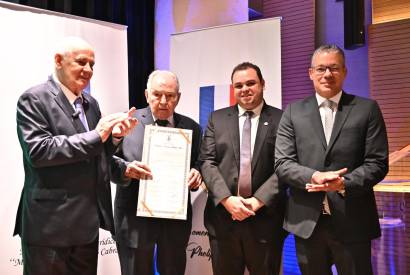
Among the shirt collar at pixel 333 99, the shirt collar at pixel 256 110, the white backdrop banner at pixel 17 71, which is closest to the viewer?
the shirt collar at pixel 333 99

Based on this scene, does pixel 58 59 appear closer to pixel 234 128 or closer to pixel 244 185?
pixel 234 128

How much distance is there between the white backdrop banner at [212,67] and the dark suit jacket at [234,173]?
966 mm

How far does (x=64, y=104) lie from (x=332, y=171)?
157 cm

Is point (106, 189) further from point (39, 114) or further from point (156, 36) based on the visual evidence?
point (156, 36)

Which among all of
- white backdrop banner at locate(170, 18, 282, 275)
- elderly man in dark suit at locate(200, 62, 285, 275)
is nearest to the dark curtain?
white backdrop banner at locate(170, 18, 282, 275)

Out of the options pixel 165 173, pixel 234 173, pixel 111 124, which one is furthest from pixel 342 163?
pixel 111 124

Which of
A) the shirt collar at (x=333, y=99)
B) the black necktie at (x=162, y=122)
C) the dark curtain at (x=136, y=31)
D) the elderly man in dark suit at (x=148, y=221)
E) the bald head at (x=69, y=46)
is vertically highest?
the dark curtain at (x=136, y=31)

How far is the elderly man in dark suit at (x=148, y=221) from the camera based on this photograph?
9.05ft

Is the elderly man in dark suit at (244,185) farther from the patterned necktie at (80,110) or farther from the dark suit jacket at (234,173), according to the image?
the patterned necktie at (80,110)

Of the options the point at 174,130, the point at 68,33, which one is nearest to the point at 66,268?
the point at 174,130

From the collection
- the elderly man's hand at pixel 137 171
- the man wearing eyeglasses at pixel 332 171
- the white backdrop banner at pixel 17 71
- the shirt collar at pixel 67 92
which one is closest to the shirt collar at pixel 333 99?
the man wearing eyeglasses at pixel 332 171

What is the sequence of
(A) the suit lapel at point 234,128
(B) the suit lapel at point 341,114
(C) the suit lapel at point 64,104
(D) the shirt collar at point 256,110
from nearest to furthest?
1. (C) the suit lapel at point 64,104
2. (B) the suit lapel at point 341,114
3. (A) the suit lapel at point 234,128
4. (D) the shirt collar at point 256,110

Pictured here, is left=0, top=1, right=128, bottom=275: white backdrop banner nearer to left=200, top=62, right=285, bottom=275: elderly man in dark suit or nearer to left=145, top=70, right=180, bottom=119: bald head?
left=145, top=70, right=180, bottom=119: bald head

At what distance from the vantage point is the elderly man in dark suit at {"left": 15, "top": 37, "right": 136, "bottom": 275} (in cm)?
209
